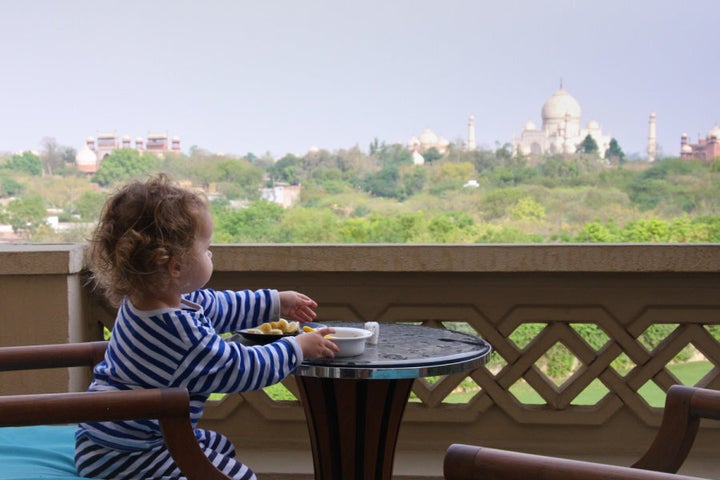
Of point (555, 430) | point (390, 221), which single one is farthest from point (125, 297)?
point (390, 221)

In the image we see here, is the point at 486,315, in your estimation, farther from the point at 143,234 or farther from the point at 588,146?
the point at 588,146

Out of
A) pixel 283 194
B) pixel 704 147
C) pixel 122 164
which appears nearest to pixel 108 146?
pixel 122 164

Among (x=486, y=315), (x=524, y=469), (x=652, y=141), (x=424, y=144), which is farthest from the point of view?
(x=652, y=141)

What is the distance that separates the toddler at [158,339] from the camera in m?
1.47

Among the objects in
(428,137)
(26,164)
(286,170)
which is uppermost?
(428,137)

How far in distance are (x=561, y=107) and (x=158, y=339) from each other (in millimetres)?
39765

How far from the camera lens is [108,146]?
36438mm

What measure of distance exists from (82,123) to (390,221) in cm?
1590

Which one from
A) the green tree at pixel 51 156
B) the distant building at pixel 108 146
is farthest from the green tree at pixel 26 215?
the distant building at pixel 108 146

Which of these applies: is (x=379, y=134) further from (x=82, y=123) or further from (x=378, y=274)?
(x=378, y=274)

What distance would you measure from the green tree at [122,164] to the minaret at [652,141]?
20947 millimetres

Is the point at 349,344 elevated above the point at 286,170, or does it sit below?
below

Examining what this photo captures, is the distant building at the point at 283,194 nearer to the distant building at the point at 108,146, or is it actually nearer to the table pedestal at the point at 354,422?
the distant building at the point at 108,146

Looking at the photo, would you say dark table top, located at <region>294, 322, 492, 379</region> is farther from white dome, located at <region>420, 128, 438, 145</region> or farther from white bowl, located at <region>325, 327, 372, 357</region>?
white dome, located at <region>420, 128, 438, 145</region>
